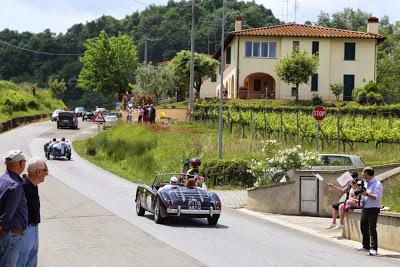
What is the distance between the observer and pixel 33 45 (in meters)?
142

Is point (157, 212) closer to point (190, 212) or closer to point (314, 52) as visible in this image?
point (190, 212)

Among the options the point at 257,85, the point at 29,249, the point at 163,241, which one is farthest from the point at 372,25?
the point at 29,249

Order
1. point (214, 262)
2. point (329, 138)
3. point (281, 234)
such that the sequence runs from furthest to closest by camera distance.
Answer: point (329, 138) → point (281, 234) → point (214, 262)

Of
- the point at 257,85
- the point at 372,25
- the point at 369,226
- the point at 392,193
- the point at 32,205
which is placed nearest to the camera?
the point at 32,205

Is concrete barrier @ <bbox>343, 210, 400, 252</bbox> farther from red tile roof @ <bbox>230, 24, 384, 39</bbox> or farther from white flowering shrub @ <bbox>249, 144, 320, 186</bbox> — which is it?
red tile roof @ <bbox>230, 24, 384, 39</bbox>

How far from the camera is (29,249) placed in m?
8.73

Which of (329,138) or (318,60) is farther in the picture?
(318,60)

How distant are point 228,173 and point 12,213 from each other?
2239 centimetres

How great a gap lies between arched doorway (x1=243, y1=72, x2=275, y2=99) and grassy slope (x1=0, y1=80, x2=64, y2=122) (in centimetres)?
2557

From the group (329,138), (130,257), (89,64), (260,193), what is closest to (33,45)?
(89,64)

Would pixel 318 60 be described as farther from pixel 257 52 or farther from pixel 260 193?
pixel 260 193

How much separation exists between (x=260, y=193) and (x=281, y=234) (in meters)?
6.13

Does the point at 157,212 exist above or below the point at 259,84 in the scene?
below

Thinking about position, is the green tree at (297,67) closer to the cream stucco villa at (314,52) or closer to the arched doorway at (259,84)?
the cream stucco villa at (314,52)
